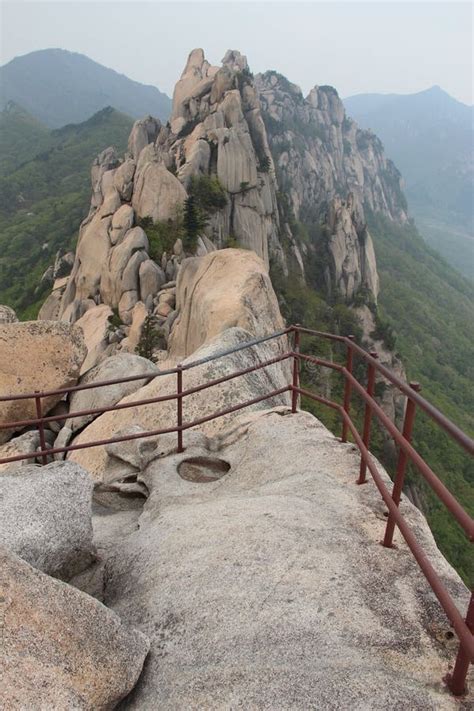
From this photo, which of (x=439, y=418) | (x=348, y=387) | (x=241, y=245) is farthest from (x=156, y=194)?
(x=439, y=418)

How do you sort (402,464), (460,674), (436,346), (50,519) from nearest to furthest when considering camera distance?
(460,674) < (402,464) < (50,519) < (436,346)

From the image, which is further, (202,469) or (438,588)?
(202,469)

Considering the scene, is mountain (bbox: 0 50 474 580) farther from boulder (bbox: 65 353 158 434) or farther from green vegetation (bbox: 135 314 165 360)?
boulder (bbox: 65 353 158 434)

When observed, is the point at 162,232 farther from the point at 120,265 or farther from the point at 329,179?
the point at 329,179

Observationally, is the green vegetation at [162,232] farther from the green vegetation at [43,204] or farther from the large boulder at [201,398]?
the green vegetation at [43,204]

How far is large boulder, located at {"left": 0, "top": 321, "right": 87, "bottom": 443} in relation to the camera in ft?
38.7

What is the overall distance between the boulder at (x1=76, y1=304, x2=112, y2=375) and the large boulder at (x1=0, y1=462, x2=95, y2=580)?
60.7ft

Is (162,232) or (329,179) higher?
(329,179)

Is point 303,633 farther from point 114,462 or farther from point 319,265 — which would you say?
point 319,265

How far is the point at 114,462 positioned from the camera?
7996 millimetres

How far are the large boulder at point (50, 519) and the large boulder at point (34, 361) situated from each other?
6.93 metres

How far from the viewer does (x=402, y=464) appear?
12.9 feet

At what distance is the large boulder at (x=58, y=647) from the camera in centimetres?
285

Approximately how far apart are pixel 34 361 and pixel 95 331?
16.9 metres
